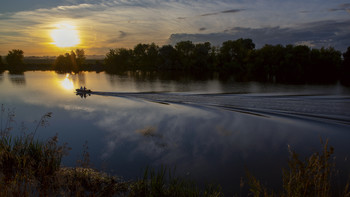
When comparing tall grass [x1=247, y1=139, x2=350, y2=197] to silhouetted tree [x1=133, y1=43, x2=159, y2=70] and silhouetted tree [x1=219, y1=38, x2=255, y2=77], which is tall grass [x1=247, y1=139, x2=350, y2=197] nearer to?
silhouetted tree [x1=219, y1=38, x2=255, y2=77]

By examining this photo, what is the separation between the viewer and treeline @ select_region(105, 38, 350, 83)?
60219 mm

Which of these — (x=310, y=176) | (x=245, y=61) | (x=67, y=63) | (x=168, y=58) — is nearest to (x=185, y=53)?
(x=168, y=58)

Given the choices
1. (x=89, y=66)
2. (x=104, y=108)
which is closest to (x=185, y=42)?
(x=89, y=66)

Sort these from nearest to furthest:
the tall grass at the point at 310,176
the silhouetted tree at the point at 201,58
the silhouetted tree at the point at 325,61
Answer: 1. the tall grass at the point at 310,176
2. the silhouetted tree at the point at 325,61
3. the silhouetted tree at the point at 201,58

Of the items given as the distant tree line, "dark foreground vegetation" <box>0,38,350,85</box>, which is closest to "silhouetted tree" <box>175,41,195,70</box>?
"dark foreground vegetation" <box>0,38,350,85</box>

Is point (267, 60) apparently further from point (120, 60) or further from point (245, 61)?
point (120, 60)

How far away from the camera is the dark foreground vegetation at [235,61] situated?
2397 inches

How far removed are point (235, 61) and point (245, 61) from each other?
4.77 meters

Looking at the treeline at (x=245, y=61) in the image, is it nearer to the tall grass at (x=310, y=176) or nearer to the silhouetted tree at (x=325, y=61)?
the silhouetted tree at (x=325, y=61)

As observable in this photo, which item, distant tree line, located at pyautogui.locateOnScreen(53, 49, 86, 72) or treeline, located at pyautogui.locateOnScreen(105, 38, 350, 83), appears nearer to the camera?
treeline, located at pyautogui.locateOnScreen(105, 38, 350, 83)

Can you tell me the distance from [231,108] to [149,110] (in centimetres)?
769

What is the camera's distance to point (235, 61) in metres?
83.1

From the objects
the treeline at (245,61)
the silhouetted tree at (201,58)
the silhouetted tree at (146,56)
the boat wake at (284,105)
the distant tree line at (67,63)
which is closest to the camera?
the boat wake at (284,105)

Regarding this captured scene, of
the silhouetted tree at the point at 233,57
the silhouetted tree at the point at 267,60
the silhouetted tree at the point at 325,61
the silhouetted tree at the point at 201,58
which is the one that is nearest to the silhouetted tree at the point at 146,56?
the silhouetted tree at the point at 201,58
